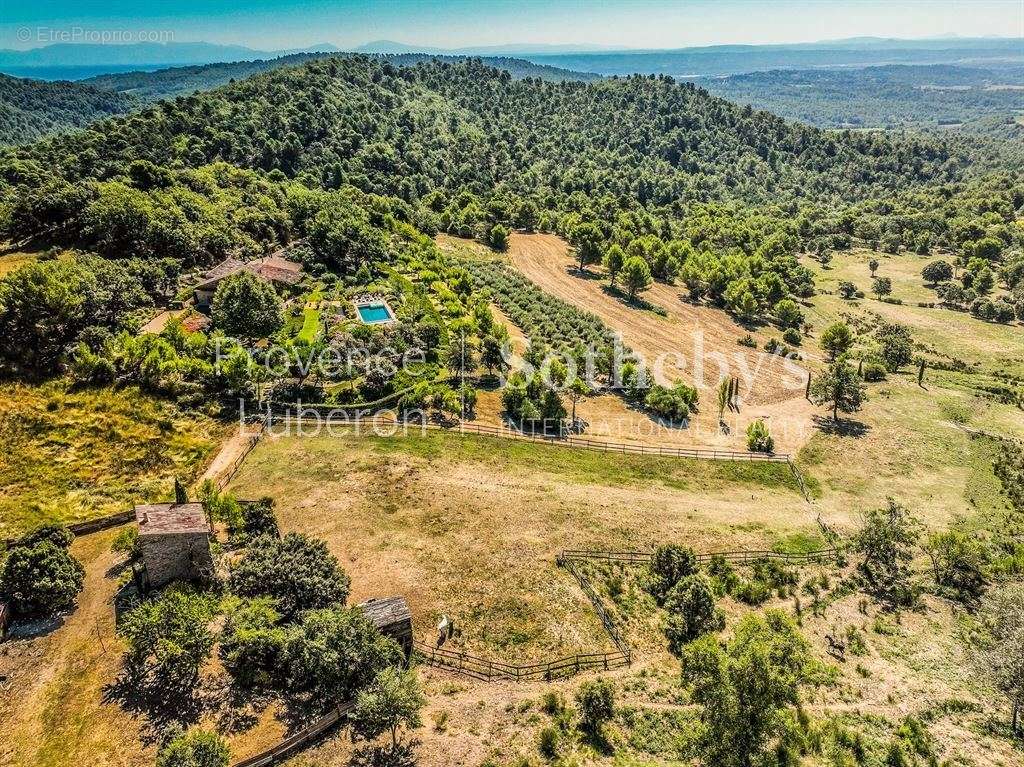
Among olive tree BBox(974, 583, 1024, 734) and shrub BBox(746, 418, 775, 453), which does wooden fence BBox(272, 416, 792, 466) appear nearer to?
shrub BBox(746, 418, 775, 453)

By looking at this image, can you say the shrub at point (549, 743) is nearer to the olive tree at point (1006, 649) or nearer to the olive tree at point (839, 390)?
the olive tree at point (1006, 649)

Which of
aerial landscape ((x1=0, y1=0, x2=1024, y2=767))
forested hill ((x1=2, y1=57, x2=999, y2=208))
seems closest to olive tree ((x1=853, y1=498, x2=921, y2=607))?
aerial landscape ((x1=0, y1=0, x2=1024, y2=767))

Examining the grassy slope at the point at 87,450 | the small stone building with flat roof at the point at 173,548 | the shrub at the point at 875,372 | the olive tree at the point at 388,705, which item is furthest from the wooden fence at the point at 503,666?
the shrub at the point at 875,372

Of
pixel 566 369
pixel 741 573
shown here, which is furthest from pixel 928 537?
pixel 566 369

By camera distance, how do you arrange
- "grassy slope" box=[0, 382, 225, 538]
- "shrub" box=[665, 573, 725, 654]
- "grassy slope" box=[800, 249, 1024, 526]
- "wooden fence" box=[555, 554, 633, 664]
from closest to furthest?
"wooden fence" box=[555, 554, 633, 664], "shrub" box=[665, 573, 725, 654], "grassy slope" box=[0, 382, 225, 538], "grassy slope" box=[800, 249, 1024, 526]

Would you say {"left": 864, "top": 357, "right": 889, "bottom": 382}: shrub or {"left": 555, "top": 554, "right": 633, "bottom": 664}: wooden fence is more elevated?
{"left": 555, "top": 554, "right": 633, "bottom": 664}: wooden fence

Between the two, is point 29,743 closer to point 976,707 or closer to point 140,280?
point 976,707
